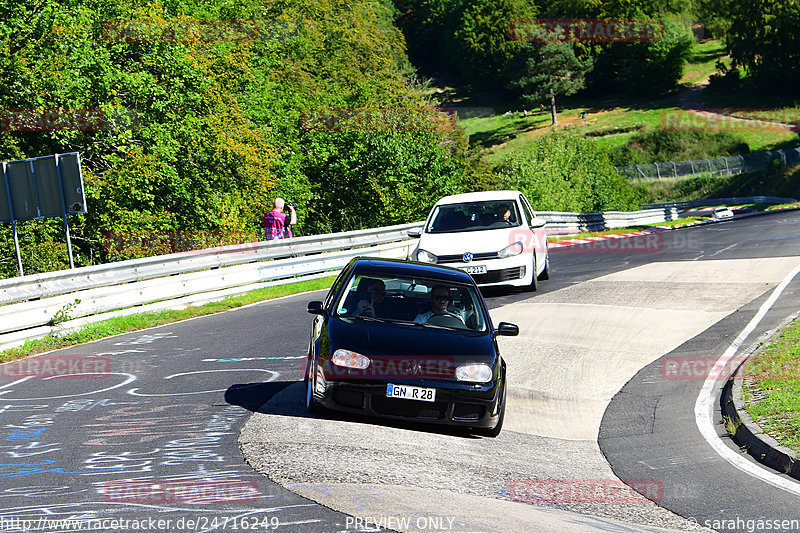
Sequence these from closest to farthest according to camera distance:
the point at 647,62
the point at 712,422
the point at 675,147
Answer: the point at 712,422, the point at 675,147, the point at 647,62

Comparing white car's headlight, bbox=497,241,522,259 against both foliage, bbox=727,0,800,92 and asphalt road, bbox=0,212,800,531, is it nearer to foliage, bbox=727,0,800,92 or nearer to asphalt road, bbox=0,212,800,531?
asphalt road, bbox=0,212,800,531

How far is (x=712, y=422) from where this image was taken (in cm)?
906

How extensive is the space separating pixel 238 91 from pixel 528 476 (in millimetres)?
33293

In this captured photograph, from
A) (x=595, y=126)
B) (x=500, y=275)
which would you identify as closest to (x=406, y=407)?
(x=500, y=275)

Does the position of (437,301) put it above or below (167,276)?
above

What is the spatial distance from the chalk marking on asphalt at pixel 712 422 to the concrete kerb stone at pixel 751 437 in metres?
0.11

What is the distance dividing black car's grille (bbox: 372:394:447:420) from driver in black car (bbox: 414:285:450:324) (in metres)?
1.14

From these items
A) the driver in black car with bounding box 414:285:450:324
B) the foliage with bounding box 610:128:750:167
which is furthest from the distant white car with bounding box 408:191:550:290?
the foliage with bounding box 610:128:750:167

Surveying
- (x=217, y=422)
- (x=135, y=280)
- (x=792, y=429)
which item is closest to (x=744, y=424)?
(x=792, y=429)

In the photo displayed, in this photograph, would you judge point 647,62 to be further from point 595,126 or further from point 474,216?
point 474,216

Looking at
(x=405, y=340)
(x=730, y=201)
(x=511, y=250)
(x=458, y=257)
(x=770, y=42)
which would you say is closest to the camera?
(x=405, y=340)

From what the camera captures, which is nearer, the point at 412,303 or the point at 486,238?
the point at 412,303

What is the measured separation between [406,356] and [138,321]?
866 cm

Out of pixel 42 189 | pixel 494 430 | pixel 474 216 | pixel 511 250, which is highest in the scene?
pixel 42 189
